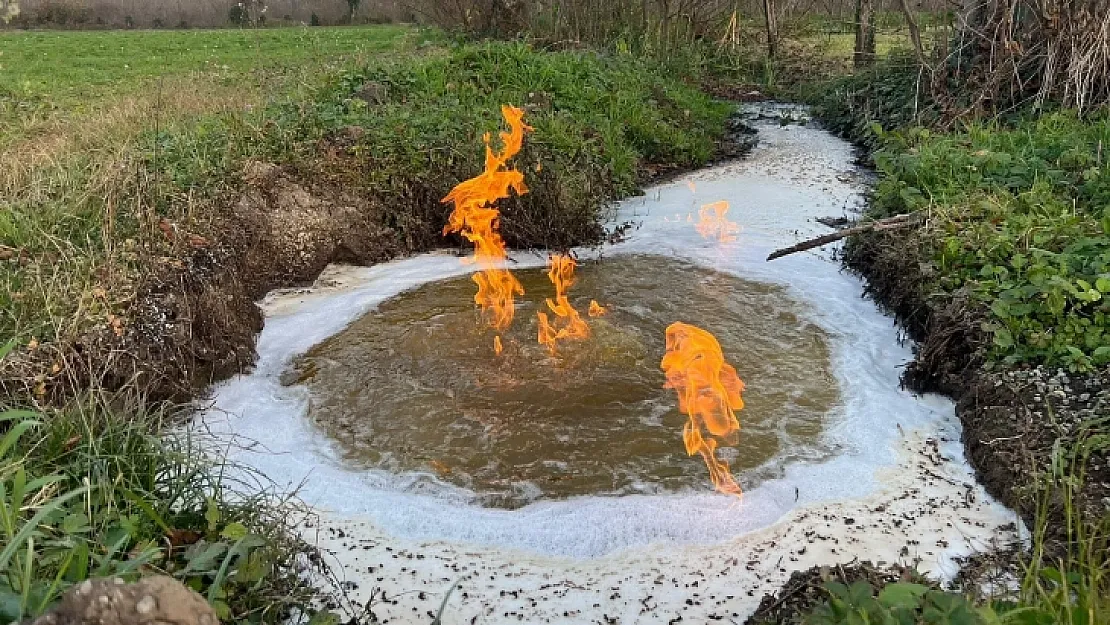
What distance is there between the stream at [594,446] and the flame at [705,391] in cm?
9

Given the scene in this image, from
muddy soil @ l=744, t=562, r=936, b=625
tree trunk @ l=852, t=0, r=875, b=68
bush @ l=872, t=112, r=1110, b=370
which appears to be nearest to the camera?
muddy soil @ l=744, t=562, r=936, b=625

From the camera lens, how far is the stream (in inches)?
149

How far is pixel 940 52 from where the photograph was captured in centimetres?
1067

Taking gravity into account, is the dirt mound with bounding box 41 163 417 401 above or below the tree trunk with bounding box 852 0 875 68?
below

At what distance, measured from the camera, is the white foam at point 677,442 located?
4094 mm

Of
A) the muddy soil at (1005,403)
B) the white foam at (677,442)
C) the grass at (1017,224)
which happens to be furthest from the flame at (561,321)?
the grass at (1017,224)

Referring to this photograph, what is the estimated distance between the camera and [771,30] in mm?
16031

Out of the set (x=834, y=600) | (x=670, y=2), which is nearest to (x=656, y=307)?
(x=834, y=600)

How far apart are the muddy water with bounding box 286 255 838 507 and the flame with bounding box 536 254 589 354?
0.26ft

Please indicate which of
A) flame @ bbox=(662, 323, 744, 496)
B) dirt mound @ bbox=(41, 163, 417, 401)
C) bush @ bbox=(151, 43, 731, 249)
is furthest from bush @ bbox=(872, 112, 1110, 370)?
dirt mound @ bbox=(41, 163, 417, 401)

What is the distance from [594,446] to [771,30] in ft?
44.0

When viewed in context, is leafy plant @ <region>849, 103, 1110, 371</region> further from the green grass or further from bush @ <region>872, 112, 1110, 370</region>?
the green grass

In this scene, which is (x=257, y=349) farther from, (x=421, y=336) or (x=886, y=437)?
(x=886, y=437)

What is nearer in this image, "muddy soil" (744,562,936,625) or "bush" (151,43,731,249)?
"muddy soil" (744,562,936,625)
